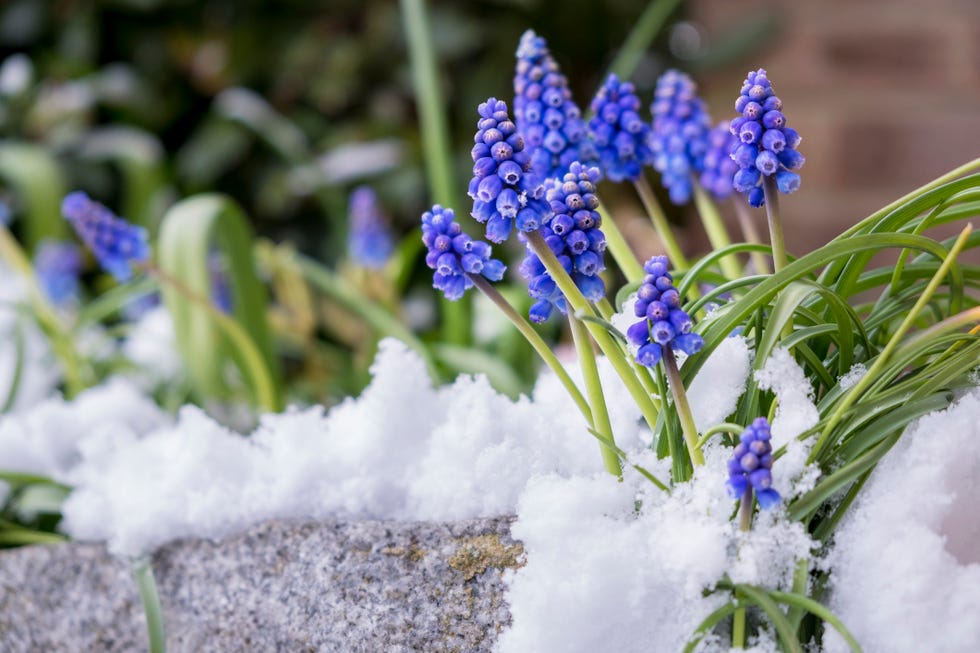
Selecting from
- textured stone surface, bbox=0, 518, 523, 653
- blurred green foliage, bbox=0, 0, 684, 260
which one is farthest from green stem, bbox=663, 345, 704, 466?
blurred green foliage, bbox=0, 0, 684, 260

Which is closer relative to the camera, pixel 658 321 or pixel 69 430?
pixel 658 321

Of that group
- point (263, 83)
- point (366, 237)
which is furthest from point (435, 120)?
point (263, 83)

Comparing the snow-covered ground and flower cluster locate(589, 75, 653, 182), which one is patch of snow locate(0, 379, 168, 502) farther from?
flower cluster locate(589, 75, 653, 182)

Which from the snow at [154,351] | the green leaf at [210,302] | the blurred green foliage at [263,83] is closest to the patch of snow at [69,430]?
the green leaf at [210,302]

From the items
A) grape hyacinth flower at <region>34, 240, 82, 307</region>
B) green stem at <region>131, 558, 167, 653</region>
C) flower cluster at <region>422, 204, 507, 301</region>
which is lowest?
green stem at <region>131, 558, 167, 653</region>

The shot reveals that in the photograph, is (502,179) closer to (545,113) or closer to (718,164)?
(545,113)

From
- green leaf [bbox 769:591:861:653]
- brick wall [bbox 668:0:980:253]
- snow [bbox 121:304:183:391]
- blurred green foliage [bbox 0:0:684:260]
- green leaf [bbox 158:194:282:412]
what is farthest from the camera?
blurred green foliage [bbox 0:0:684:260]

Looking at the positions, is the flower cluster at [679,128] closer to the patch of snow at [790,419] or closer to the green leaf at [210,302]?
the patch of snow at [790,419]
